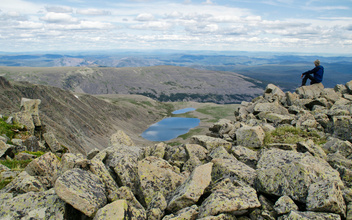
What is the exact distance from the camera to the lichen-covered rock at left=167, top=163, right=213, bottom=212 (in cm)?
1047

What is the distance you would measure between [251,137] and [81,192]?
13.3 meters

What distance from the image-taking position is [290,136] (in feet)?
67.2

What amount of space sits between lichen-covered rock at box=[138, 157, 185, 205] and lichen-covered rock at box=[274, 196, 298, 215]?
510 cm

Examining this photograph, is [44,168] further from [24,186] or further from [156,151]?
[156,151]

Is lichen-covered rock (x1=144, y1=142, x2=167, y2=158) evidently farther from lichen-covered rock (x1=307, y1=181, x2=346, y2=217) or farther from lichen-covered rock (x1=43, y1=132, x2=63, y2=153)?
lichen-covered rock (x1=43, y1=132, x2=63, y2=153)

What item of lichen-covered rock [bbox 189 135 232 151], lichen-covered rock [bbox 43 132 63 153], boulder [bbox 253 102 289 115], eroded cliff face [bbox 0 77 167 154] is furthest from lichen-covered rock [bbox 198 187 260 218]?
eroded cliff face [bbox 0 77 167 154]

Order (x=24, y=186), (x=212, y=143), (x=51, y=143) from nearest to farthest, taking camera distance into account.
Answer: (x=24, y=186)
(x=212, y=143)
(x=51, y=143)

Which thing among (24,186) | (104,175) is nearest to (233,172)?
(104,175)

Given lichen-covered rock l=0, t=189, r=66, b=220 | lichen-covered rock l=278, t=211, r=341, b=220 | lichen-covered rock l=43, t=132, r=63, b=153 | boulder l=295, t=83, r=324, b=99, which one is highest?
boulder l=295, t=83, r=324, b=99

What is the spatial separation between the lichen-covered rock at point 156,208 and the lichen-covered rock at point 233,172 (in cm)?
332

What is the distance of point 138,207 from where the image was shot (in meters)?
10.8

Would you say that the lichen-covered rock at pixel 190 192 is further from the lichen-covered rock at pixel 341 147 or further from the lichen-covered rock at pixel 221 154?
the lichen-covered rock at pixel 341 147

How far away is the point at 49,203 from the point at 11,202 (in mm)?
1739

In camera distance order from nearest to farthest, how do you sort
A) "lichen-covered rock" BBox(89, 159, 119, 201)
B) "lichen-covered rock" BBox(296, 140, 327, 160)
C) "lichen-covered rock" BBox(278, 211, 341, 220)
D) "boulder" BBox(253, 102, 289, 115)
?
1. "lichen-covered rock" BBox(278, 211, 341, 220)
2. "lichen-covered rock" BBox(89, 159, 119, 201)
3. "lichen-covered rock" BBox(296, 140, 327, 160)
4. "boulder" BBox(253, 102, 289, 115)
